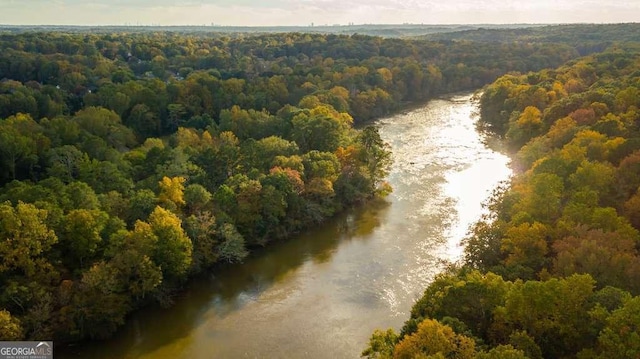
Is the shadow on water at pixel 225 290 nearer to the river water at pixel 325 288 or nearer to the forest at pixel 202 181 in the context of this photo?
the river water at pixel 325 288

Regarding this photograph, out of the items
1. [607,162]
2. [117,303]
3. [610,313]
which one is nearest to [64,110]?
[117,303]

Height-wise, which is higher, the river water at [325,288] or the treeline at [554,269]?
the treeline at [554,269]

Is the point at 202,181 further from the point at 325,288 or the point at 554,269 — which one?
the point at 554,269

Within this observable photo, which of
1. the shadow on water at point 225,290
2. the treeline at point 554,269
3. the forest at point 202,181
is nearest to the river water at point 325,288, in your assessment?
the shadow on water at point 225,290

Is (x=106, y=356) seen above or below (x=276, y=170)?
below

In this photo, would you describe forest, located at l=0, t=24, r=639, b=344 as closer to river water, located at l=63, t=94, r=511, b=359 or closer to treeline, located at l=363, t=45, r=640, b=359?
treeline, located at l=363, t=45, r=640, b=359

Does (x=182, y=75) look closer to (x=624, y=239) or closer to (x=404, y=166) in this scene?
(x=404, y=166)

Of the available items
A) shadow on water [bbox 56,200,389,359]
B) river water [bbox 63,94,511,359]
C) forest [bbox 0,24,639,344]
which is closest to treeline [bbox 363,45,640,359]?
forest [bbox 0,24,639,344]

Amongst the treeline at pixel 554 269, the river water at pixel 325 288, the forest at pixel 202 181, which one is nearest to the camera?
the treeline at pixel 554 269
